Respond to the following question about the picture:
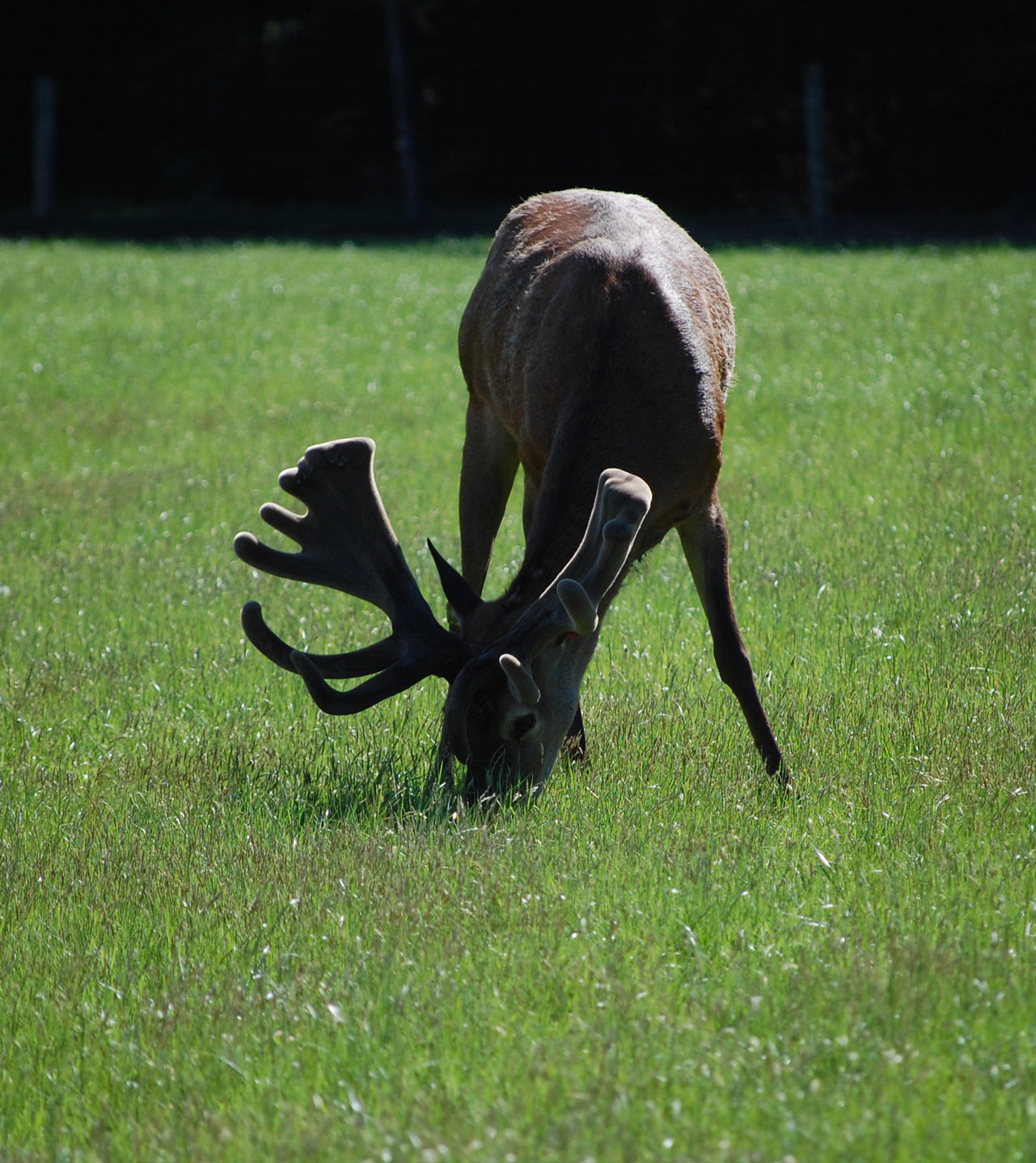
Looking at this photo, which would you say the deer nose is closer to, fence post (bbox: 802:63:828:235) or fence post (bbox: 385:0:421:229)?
fence post (bbox: 802:63:828:235)

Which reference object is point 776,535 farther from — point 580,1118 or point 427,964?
point 580,1118

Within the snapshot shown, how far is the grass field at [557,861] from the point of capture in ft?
9.89

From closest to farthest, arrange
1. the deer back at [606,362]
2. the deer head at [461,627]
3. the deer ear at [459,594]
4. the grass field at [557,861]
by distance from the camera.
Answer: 1. the grass field at [557,861]
2. the deer head at [461,627]
3. the deer ear at [459,594]
4. the deer back at [606,362]

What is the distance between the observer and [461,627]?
15.0ft

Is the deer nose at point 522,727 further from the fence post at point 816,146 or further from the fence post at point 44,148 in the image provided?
the fence post at point 44,148

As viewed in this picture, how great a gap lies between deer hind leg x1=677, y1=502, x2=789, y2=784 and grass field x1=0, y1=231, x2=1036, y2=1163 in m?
0.15

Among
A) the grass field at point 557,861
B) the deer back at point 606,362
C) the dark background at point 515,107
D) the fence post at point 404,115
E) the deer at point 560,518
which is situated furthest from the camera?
the fence post at point 404,115

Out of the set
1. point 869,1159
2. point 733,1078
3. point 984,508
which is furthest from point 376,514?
point 984,508

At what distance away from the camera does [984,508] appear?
770 cm

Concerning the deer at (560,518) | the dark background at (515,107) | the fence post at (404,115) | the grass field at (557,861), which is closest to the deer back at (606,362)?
the deer at (560,518)

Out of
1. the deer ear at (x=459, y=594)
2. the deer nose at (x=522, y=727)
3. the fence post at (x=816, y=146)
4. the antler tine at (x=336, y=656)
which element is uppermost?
the deer ear at (x=459, y=594)

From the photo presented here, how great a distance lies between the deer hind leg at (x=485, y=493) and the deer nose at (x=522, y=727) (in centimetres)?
196

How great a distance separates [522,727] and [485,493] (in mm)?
2082

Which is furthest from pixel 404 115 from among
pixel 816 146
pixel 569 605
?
pixel 569 605
